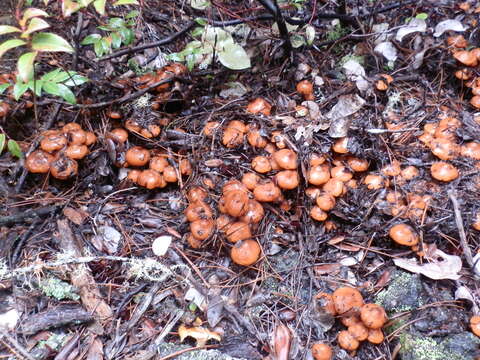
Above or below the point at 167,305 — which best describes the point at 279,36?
above

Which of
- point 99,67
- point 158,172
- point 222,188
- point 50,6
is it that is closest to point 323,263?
point 222,188

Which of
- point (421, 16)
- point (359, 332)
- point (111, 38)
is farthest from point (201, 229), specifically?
point (421, 16)

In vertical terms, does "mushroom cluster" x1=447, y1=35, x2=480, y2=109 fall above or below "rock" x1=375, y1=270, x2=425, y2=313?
above

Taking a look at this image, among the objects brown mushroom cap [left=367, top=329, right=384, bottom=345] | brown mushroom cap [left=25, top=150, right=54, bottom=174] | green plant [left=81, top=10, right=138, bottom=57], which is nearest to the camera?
brown mushroom cap [left=367, top=329, right=384, bottom=345]

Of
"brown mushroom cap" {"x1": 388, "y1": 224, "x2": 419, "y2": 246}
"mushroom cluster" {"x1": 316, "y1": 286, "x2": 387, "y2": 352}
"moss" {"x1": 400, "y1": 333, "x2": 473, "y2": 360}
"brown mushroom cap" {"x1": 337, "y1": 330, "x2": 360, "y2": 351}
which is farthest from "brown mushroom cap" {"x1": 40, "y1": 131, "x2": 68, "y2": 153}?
"moss" {"x1": 400, "y1": 333, "x2": 473, "y2": 360}

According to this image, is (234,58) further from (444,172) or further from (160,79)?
(444,172)

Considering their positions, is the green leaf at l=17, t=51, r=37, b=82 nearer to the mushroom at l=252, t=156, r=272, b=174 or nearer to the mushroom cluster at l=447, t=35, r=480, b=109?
the mushroom at l=252, t=156, r=272, b=174

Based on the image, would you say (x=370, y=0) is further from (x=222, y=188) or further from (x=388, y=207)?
(x=222, y=188)
